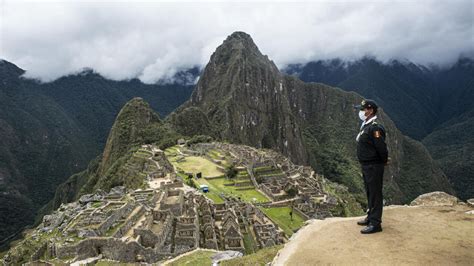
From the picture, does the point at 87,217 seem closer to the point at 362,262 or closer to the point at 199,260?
the point at 199,260

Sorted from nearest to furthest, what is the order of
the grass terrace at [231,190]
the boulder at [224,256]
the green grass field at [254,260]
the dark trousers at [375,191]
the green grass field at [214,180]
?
the dark trousers at [375,191], the green grass field at [254,260], the boulder at [224,256], the green grass field at [214,180], the grass terrace at [231,190]

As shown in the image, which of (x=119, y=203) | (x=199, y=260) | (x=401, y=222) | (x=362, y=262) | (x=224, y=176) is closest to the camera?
(x=362, y=262)

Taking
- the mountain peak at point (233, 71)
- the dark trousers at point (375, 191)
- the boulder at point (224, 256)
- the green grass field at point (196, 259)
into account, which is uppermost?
the mountain peak at point (233, 71)

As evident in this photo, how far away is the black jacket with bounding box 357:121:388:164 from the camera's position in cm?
909

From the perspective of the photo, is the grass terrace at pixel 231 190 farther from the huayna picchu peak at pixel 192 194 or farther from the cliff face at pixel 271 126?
the cliff face at pixel 271 126

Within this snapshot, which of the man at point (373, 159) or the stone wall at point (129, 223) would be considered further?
the stone wall at point (129, 223)

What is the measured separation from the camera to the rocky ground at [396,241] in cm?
777

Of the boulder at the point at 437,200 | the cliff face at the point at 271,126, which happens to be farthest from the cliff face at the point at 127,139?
the boulder at the point at 437,200

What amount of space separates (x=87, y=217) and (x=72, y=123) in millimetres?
168455

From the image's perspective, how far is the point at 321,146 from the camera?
19088cm

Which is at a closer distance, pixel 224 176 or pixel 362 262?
pixel 362 262

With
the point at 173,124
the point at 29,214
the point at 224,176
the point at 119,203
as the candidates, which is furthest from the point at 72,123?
the point at 119,203

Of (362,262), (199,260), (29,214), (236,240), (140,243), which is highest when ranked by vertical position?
(362,262)

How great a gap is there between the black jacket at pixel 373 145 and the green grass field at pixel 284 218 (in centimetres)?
2515
